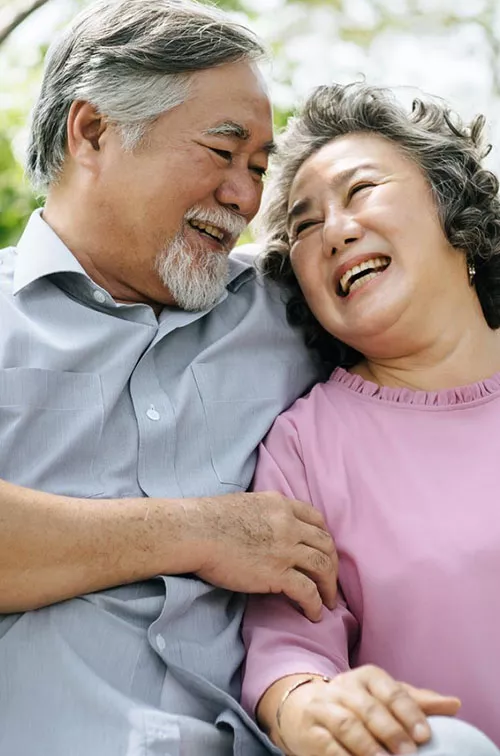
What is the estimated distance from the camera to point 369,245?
7.88ft

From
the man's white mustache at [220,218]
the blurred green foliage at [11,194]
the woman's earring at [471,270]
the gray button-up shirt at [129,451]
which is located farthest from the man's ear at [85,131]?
the blurred green foliage at [11,194]

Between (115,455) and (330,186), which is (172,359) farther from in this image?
(330,186)

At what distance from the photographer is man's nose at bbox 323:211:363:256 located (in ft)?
7.90

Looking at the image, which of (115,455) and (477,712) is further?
(115,455)

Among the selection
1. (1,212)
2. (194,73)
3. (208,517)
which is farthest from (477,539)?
(1,212)

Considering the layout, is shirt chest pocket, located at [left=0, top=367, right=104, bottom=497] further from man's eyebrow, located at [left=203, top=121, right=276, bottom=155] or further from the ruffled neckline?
man's eyebrow, located at [left=203, top=121, right=276, bottom=155]

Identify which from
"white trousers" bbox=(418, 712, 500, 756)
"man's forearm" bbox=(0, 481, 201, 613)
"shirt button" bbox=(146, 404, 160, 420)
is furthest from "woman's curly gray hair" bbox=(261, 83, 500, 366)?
"white trousers" bbox=(418, 712, 500, 756)

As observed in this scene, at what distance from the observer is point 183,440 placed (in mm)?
2346

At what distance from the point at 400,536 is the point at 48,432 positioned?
2.47ft

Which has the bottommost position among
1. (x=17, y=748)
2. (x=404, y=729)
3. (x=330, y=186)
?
(x=17, y=748)

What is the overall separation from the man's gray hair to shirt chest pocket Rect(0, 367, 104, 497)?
69cm

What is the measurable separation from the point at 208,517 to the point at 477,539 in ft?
1.75

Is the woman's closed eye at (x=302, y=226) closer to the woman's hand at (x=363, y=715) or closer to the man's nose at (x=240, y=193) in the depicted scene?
the man's nose at (x=240, y=193)

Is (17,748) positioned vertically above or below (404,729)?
below
